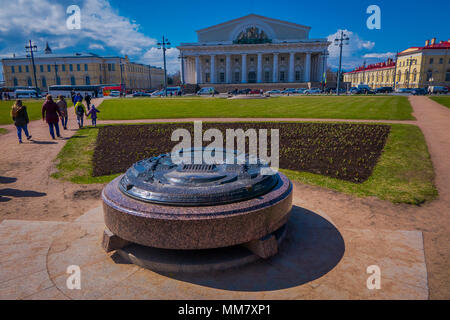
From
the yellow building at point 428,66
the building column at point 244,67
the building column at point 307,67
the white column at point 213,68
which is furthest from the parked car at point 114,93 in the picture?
the yellow building at point 428,66

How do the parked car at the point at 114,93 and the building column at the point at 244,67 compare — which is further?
the building column at the point at 244,67

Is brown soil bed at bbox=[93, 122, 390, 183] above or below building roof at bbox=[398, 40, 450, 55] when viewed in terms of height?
below

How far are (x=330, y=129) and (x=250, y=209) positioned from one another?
422 inches

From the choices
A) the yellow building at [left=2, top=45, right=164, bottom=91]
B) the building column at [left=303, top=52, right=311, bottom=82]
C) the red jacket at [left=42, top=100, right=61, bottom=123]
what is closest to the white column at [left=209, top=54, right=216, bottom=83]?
the building column at [left=303, top=52, right=311, bottom=82]

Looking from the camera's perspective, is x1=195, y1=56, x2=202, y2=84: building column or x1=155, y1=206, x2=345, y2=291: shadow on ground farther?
x1=195, y1=56, x2=202, y2=84: building column

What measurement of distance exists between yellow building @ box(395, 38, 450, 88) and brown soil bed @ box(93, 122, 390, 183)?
79.4m

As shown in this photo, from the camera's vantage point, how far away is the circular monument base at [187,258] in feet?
12.0

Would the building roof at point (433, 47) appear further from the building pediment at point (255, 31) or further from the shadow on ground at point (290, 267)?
the shadow on ground at point (290, 267)

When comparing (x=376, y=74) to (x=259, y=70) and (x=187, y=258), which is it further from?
(x=187, y=258)

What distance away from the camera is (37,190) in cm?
691

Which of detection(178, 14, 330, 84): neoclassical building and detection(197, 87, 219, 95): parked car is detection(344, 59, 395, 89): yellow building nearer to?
detection(178, 14, 330, 84): neoclassical building

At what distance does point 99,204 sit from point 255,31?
3256 inches

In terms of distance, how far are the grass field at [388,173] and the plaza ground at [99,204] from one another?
28 cm

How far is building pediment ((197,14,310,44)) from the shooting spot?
Result: 80062 millimetres
